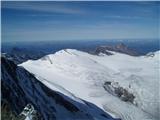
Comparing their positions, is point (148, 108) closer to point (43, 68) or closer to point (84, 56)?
point (84, 56)

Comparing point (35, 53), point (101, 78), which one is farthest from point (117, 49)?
point (35, 53)

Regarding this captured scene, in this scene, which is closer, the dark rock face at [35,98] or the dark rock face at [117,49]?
the dark rock face at [35,98]

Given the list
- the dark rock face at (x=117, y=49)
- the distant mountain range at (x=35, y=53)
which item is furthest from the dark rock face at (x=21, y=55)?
the dark rock face at (x=117, y=49)

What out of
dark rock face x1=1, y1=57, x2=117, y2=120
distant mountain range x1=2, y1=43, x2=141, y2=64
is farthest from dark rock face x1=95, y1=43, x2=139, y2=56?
dark rock face x1=1, y1=57, x2=117, y2=120

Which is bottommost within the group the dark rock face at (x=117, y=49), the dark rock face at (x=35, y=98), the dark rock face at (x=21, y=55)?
the dark rock face at (x=35, y=98)

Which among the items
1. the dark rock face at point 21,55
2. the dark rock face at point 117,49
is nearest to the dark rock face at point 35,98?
the dark rock face at point 21,55

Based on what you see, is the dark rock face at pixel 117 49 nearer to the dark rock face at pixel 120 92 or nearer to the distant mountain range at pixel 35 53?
the distant mountain range at pixel 35 53

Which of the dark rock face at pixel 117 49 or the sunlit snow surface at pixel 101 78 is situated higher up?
the dark rock face at pixel 117 49

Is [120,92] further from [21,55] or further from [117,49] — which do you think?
[21,55]
